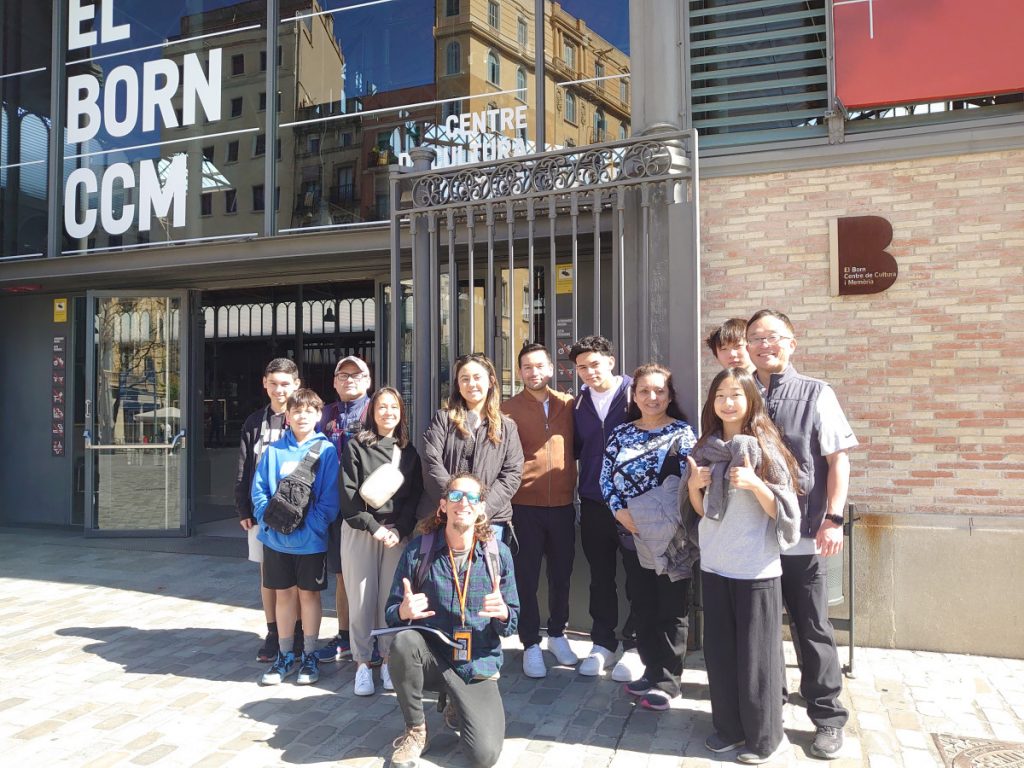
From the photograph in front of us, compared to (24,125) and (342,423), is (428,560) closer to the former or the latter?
(342,423)

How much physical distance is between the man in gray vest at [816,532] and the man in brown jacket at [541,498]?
51.8 inches

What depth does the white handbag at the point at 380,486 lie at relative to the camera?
4.03 metres

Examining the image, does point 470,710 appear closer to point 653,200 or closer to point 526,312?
point 653,200

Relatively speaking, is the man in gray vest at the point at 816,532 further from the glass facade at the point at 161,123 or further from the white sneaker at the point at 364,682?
the glass facade at the point at 161,123

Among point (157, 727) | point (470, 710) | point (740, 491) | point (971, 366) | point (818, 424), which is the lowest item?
point (157, 727)

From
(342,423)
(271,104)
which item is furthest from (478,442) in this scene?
(271,104)

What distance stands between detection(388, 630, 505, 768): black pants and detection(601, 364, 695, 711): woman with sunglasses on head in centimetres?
94

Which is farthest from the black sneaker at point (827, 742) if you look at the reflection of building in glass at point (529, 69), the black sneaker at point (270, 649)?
the reflection of building in glass at point (529, 69)

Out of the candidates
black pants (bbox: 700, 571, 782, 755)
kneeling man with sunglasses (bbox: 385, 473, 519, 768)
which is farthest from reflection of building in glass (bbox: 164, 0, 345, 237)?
black pants (bbox: 700, 571, 782, 755)

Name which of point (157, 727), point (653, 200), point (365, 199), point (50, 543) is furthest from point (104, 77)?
point (157, 727)

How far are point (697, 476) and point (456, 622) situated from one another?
1.28 m

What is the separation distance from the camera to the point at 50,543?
26.1ft

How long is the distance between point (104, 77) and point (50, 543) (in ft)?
16.5

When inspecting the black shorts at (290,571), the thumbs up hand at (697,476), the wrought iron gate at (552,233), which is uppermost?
the wrought iron gate at (552,233)
